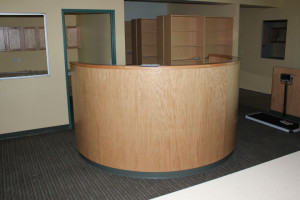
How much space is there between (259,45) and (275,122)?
3.53m

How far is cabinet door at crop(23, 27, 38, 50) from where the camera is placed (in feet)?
23.7

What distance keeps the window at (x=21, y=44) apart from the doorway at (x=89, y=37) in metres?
0.75

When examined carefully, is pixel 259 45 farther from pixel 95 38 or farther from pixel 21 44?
pixel 21 44

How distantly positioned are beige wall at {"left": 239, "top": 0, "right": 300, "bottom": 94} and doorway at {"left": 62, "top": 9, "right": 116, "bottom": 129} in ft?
15.2

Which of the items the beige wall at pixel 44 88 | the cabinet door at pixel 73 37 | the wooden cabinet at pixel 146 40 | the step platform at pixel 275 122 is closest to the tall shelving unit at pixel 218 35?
the wooden cabinet at pixel 146 40

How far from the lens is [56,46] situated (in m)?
5.05

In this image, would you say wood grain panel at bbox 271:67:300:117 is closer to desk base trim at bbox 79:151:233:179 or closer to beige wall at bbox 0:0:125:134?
desk base trim at bbox 79:151:233:179

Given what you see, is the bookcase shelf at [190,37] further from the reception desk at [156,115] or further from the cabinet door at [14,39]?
the reception desk at [156,115]

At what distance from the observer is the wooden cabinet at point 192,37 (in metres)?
6.89

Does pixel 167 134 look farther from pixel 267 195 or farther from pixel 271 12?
pixel 271 12

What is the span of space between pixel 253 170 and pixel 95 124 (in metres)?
2.45

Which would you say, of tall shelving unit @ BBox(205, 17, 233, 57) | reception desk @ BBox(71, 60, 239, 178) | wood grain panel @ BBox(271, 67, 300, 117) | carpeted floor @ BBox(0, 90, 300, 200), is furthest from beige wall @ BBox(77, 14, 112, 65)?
wood grain panel @ BBox(271, 67, 300, 117)

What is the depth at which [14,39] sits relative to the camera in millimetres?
7102


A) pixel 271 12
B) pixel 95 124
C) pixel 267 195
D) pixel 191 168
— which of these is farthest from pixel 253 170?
pixel 271 12
